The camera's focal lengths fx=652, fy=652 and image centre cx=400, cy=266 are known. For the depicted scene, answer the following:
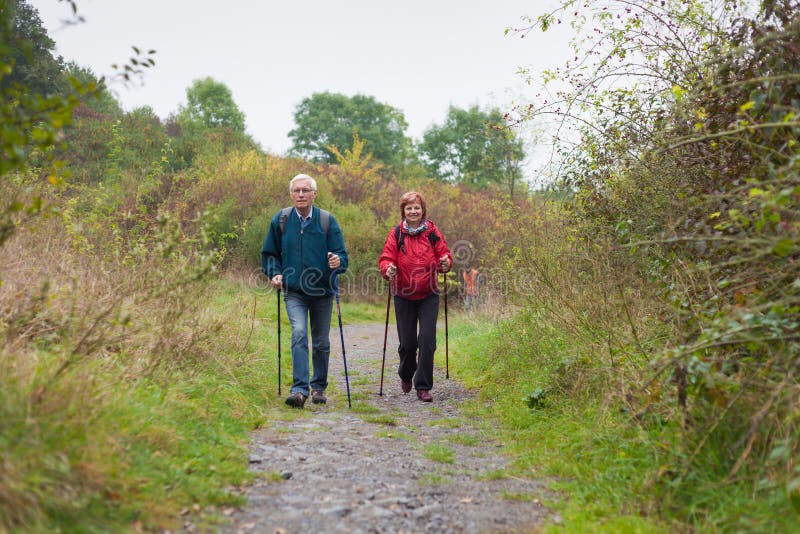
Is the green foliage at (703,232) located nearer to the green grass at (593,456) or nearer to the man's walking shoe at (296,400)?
the green grass at (593,456)

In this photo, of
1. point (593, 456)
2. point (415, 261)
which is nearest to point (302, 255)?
point (415, 261)

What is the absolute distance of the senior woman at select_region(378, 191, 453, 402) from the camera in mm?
7840

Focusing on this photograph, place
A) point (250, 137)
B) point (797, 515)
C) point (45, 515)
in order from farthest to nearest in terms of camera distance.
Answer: point (250, 137) → point (797, 515) → point (45, 515)

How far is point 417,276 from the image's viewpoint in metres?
7.83

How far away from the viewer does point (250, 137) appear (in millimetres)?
38562

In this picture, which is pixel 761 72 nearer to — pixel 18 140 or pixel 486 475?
pixel 486 475

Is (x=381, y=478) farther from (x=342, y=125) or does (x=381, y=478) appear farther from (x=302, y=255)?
(x=342, y=125)

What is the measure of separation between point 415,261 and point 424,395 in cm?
163

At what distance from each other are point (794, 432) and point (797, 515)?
1.77 ft

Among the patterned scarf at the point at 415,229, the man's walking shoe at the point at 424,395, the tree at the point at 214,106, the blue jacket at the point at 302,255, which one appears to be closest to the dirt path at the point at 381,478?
the man's walking shoe at the point at 424,395

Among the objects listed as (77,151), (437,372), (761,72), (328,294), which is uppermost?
(77,151)

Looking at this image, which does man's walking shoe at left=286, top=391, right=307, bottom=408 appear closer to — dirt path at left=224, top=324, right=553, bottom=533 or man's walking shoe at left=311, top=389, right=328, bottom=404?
dirt path at left=224, top=324, right=553, bottom=533

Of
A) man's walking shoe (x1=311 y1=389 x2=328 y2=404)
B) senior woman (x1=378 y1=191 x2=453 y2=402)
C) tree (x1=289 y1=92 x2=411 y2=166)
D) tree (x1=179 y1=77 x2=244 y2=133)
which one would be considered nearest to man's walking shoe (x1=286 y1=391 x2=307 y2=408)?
man's walking shoe (x1=311 y1=389 x2=328 y2=404)

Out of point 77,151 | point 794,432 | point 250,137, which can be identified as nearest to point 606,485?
point 794,432
